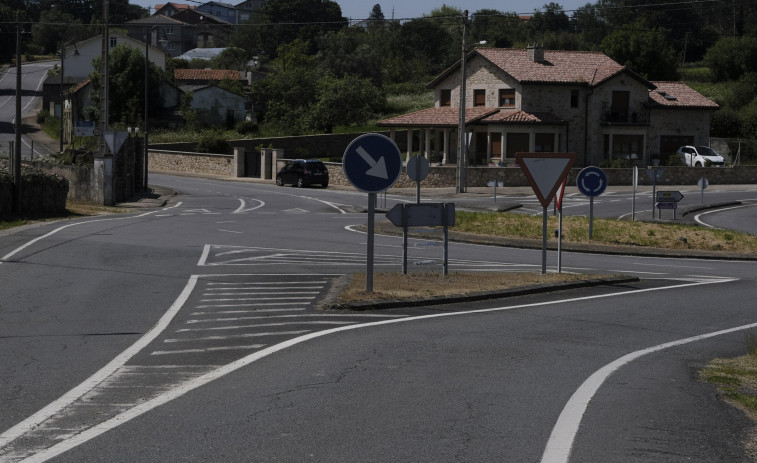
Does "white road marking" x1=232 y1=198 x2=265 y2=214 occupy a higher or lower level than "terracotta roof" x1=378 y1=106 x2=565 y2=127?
lower

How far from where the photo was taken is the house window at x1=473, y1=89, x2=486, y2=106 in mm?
66375

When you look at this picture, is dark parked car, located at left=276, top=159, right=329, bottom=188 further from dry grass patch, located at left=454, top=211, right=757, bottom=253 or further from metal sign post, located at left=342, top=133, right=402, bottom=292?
metal sign post, located at left=342, top=133, right=402, bottom=292

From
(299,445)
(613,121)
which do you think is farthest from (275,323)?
(613,121)

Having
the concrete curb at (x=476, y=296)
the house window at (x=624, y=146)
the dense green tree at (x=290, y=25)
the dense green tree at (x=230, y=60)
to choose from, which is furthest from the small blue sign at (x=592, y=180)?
the dense green tree at (x=290, y=25)

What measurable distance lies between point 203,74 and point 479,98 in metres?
52.4

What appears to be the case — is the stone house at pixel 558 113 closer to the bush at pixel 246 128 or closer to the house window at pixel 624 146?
the house window at pixel 624 146

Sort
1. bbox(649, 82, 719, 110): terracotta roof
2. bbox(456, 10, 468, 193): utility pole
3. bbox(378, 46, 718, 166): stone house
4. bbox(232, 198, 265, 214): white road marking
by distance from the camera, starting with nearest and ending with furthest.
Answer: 1. bbox(232, 198, 265, 214): white road marking
2. bbox(456, 10, 468, 193): utility pole
3. bbox(378, 46, 718, 166): stone house
4. bbox(649, 82, 719, 110): terracotta roof

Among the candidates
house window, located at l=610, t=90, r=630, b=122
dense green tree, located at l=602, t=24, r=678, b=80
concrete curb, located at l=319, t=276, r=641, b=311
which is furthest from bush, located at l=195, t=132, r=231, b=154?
concrete curb, located at l=319, t=276, r=641, b=311

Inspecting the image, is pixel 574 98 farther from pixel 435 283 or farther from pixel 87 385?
pixel 87 385

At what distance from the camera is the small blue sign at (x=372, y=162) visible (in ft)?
43.7

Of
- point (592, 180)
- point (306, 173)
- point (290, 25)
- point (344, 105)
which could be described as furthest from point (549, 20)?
point (592, 180)

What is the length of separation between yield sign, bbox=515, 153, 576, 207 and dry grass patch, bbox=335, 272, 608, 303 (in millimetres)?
1403

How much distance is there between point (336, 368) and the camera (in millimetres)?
9258

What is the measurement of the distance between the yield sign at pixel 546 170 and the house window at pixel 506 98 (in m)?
49.0
